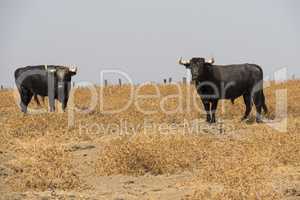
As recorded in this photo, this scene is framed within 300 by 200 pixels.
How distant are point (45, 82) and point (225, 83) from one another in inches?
233

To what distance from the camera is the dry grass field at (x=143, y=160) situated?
8391 mm

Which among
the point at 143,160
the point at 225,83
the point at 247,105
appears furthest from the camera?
the point at 247,105

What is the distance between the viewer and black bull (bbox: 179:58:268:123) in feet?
54.2

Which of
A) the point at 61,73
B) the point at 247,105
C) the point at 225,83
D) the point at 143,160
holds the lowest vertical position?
the point at 143,160

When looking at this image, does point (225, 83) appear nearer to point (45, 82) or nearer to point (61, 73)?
point (61, 73)

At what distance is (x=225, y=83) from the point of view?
17.1 meters

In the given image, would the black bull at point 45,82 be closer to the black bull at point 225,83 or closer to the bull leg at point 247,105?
the black bull at point 225,83

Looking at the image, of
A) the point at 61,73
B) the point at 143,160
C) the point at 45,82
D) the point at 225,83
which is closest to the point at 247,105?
the point at 225,83

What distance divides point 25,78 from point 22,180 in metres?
10.4

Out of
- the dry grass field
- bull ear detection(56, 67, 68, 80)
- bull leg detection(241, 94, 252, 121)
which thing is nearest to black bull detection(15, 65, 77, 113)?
bull ear detection(56, 67, 68, 80)

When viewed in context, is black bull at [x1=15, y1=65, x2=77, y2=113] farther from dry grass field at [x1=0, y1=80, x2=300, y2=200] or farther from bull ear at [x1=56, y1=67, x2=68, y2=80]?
dry grass field at [x1=0, y1=80, x2=300, y2=200]

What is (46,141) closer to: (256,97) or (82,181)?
(82,181)

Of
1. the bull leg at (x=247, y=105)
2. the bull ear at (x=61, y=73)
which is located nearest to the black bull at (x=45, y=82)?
the bull ear at (x=61, y=73)

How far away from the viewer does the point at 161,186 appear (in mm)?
8992
